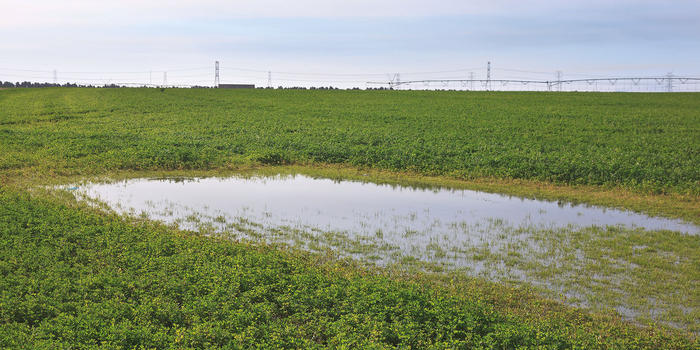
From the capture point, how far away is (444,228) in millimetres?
16094

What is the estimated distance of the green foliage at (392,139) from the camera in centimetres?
2495

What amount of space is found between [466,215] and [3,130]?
1313 inches

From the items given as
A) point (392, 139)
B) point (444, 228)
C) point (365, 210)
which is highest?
point (392, 139)

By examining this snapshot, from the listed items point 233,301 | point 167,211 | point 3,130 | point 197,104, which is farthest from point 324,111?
point 233,301

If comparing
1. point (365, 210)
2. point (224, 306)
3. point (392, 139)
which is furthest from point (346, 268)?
point (392, 139)

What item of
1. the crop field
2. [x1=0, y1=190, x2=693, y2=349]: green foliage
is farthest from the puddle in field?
[x1=0, y1=190, x2=693, y2=349]: green foliage

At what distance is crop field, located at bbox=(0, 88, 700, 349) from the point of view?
8820mm

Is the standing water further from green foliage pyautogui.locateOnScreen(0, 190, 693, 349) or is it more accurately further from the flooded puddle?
green foliage pyautogui.locateOnScreen(0, 190, 693, 349)

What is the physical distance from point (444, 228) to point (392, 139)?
17.1 metres

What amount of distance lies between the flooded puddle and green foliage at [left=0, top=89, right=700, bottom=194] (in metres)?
4.45

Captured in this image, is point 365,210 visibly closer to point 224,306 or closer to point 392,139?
point 224,306

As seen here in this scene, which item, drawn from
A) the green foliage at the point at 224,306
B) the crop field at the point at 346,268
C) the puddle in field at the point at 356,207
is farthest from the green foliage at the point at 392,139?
the green foliage at the point at 224,306

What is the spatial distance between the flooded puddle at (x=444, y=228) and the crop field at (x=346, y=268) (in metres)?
0.10

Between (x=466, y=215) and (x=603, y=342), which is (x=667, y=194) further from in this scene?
(x=603, y=342)
